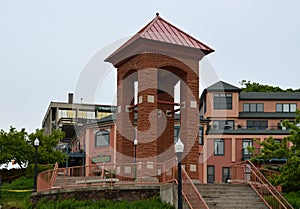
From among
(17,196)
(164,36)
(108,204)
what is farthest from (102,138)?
(108,204)

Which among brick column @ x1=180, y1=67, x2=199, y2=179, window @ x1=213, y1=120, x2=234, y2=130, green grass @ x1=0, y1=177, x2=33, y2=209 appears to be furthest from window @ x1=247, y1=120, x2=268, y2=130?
brick column @ x1=180, y1=67, x2=199, y2=179

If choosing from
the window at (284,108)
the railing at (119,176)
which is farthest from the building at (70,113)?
the railing at (119,176)

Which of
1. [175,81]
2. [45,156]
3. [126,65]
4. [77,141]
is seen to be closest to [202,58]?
[175,81]

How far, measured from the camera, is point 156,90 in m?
23.1

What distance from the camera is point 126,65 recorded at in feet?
81.0

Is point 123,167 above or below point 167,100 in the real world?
below

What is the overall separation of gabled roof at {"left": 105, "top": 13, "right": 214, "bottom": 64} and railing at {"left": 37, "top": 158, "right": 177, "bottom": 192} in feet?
16.9

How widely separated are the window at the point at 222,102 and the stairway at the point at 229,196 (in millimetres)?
42104

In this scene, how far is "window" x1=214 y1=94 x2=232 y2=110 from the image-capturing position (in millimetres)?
63219

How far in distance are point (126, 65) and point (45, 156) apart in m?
18.9

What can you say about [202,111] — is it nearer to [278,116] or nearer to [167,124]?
[278,116]

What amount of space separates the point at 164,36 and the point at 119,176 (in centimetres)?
620

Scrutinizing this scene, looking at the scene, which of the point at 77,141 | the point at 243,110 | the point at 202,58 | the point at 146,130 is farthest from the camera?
the point at 243,110

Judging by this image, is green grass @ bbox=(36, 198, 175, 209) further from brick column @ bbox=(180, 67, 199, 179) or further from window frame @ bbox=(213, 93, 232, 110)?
window frame @ bbox=(213, 93, 232, 110)
